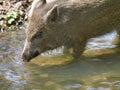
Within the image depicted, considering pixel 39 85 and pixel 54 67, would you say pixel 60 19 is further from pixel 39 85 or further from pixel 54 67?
pixel 39 85

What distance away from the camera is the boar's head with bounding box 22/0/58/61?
24.3 feet

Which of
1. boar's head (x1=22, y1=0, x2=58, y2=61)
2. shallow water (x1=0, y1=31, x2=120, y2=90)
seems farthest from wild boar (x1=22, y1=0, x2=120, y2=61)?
shallow water (x1=0, y1=31, x2=120, y2=90)

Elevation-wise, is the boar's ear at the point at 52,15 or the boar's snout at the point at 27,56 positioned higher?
the boar's ear at the point at 52,15

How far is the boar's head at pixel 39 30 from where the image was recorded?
7402 mm

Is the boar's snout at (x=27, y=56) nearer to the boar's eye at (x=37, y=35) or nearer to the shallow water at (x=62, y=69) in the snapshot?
the shallow water at (x=62, y=69)

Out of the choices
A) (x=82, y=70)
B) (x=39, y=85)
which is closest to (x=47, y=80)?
(x=39, y=85)

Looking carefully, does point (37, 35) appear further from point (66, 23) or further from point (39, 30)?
point (66, 23)

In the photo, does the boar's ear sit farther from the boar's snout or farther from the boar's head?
the boar's snout

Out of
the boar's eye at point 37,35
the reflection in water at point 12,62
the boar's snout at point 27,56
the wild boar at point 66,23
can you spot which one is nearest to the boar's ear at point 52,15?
the wild boar at point 66,23

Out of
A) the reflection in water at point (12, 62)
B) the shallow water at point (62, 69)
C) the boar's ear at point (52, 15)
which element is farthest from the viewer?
the boar's ear at point (52, 15)

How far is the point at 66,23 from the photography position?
7379mm

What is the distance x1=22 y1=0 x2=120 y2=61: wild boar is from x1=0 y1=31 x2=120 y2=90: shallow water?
0.28 m

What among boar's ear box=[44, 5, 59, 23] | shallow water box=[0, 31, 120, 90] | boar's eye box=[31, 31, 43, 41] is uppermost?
boar's ear box=[44, 5, 59, 23]

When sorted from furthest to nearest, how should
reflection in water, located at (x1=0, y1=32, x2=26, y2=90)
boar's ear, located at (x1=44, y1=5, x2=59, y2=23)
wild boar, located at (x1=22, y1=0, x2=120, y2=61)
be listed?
wild boar, located at (x1=22, y1=0, x2=120, y2=61) < boar's ear, located at (x1=44, y1=5, x2=59, y2=23) < reflection in water, located at (x1=0, y1=32, x2=26, y2=90)
